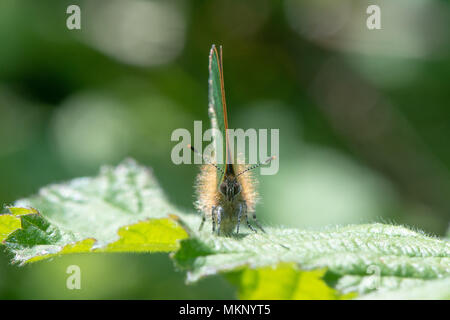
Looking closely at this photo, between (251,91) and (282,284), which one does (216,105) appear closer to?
(282,284)

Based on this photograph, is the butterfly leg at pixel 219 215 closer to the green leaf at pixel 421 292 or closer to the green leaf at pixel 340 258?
the green leaf at pixel 340 258

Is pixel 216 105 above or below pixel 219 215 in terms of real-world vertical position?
above

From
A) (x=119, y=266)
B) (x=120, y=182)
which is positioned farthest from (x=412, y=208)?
(x=120, y=182)

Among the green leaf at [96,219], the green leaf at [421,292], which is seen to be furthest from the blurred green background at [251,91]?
the green leaf at [421,292]

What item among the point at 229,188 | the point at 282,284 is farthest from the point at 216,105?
the point at 282,284
